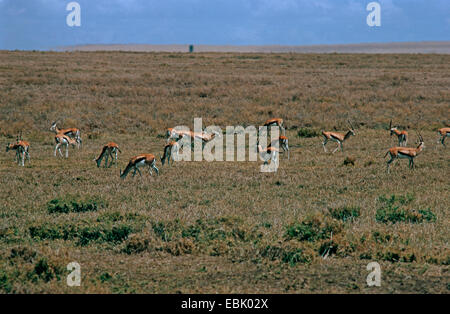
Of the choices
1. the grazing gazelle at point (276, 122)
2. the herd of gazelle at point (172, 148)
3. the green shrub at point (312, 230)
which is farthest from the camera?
the grazing gazelle at point (276, 122)

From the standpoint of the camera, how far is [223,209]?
33.9 ft

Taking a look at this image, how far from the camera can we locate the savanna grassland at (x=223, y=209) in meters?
6.98

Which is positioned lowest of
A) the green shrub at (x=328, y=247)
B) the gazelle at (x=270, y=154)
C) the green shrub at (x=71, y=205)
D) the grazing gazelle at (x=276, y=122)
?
the green shrub at (x=328, y=247)

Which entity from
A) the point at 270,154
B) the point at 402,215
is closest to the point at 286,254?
the point at 402,215

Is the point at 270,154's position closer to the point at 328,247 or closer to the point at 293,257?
the point at 328,247

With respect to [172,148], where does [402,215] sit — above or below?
below

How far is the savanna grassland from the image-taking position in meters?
6.98

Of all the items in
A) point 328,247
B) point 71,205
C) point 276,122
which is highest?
point 276,122

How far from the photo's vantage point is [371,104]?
29.5 m

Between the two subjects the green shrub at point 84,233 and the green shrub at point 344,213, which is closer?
the green shrub at point 84,233

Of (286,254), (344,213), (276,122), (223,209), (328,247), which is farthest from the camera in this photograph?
(276,122)

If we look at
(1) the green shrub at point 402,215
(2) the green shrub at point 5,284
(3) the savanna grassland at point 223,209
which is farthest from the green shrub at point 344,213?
(2) the green shrub at point 5,284

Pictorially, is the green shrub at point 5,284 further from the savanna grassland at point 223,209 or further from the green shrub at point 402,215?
the green shrub at point 402,215
